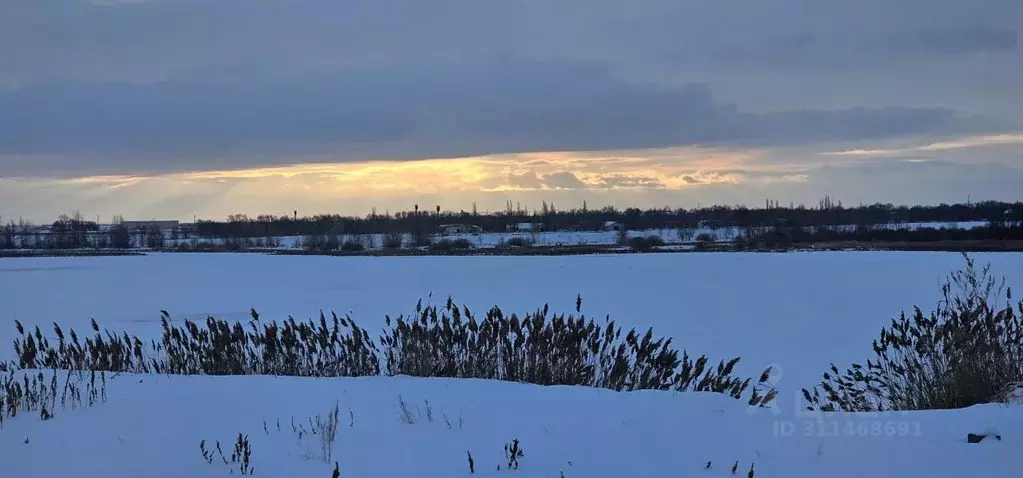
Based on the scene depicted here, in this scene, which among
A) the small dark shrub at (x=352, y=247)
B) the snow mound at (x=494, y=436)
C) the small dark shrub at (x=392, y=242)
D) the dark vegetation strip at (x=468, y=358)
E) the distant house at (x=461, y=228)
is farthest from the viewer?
the distant house at (x=461, y=228)

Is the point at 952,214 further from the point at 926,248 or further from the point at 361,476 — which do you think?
the point at 361,476

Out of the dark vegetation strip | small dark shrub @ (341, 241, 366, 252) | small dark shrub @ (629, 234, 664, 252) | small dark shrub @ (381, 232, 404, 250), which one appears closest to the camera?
the dark vegetation strip

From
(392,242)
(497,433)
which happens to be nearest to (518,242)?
(392,242)

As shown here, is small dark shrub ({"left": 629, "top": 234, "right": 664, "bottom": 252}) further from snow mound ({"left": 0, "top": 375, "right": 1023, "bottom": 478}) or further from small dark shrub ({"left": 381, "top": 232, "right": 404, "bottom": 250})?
snow mound ({"left": 0, "top": 375, "right": 1023, "bottom": 478})

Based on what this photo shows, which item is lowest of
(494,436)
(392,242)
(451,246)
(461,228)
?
(494,436)

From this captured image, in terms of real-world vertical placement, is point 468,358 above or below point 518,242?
below

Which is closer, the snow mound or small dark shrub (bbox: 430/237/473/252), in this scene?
the snow mound

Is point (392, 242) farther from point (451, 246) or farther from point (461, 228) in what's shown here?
point (461, 228)

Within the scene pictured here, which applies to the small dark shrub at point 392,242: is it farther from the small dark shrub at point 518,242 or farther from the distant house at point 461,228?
the distant house at point 461,228

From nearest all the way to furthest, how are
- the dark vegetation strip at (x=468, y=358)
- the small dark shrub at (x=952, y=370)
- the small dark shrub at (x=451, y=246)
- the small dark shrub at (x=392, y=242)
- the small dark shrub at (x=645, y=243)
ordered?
the small dark shrub at (x=952, y=370)
the dark vegetation strip at (x=468, y=358)
the small dark shrub at (x=645, y=243)
the small dark shrub at (x=451, y=246)
the small dark shrub at (x=392, y=242)

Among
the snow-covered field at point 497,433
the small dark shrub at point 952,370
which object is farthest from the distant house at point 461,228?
the small dark shrub at point 952,370

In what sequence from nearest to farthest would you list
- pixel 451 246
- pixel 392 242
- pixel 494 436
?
pixel 494 436, pixel 451 246, pixel 392 242

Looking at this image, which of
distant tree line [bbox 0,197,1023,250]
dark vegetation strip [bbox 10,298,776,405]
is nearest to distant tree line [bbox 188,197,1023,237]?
distant tree line [bbox 0,197,1023,250]

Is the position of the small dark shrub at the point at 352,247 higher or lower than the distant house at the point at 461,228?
lower
